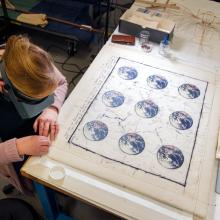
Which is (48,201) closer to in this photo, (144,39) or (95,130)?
(95,130)

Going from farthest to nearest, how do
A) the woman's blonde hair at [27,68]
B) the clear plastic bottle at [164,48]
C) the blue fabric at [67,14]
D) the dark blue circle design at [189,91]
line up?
the blue fabric at [67,14] → the clear plastic bottle at [164,48] → the dark blue circle design at [189,91] → the woman's blonde hair at [27,68]

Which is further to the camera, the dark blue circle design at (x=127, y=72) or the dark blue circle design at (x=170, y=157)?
the dark blue circle design at (x=127, y=72)

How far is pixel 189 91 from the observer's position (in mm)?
1026

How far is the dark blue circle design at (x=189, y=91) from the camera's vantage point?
101 cm

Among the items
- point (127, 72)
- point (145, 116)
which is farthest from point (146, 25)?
point (145, 116)

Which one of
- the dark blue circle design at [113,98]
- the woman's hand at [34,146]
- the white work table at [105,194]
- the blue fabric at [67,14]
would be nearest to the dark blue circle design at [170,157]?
the white work table at [105,194]

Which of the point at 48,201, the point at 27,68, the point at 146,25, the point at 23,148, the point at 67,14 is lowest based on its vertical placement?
the point at 48,201

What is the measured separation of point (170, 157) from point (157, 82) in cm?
36

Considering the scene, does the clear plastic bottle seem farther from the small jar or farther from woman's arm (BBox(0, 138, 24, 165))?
woman's arm (BBox(0, 138, 24, 165))

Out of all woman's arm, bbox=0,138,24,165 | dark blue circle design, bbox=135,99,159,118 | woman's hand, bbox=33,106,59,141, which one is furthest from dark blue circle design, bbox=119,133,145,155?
woman's arm, bbox=0,138,24,165

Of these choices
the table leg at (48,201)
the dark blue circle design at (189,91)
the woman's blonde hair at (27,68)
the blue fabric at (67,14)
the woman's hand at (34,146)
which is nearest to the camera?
the woman's blonde hair at (27,68)

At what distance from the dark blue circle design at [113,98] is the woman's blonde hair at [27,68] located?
28 centimetres

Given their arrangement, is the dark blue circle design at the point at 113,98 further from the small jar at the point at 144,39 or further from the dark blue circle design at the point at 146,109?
the small jar at the point at 144,39

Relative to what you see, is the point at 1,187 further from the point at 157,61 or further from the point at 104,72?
the point at 157,61
